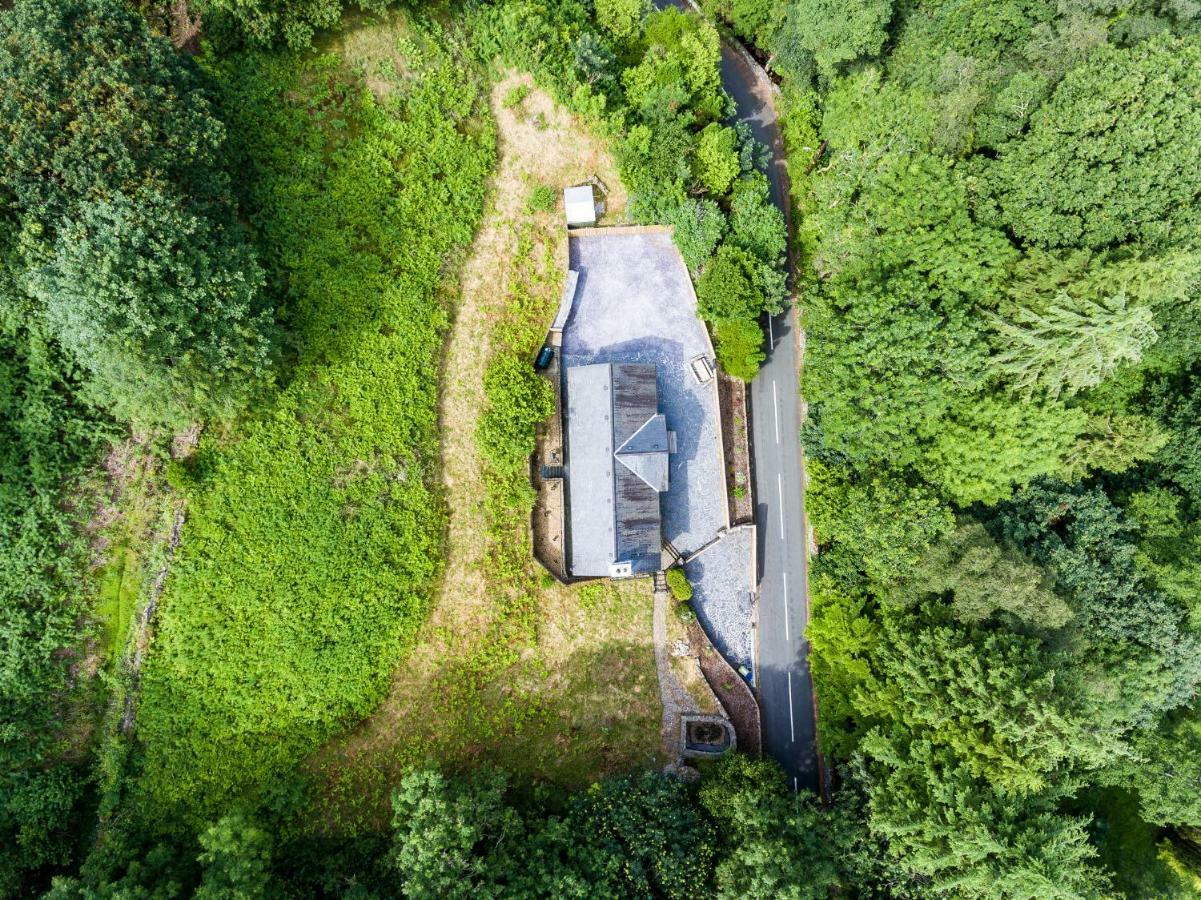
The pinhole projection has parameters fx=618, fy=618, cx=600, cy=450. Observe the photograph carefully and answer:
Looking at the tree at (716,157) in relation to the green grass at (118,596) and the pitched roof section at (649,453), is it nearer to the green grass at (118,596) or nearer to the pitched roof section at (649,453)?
the pitched roof section at (649,453)

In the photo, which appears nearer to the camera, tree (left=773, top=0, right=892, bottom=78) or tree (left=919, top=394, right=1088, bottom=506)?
tree (left=919, top=394, right=1088, bottom=506)

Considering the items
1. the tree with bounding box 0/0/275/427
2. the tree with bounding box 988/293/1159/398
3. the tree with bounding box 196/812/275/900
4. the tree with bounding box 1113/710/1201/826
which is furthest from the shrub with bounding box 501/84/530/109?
the tree with bounding box 1113/710/1201/826

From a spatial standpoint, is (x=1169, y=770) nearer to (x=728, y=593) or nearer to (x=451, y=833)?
(x=728, y=593)

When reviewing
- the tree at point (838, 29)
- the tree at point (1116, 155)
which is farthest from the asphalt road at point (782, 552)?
the tree at point (1116, 155)

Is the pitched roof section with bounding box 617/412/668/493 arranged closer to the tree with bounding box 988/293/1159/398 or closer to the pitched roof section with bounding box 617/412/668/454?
the pitched roof section with bounding box 617/412/668/454

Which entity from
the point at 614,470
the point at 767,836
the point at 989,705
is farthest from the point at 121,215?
the point at 989,705

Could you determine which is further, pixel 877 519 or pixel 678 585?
pixel 678 585
